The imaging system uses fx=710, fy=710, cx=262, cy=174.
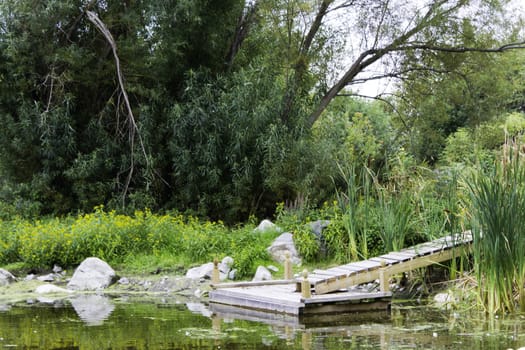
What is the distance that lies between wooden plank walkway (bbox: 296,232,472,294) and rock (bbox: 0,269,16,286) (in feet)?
17.0

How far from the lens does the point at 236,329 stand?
7.96 metres

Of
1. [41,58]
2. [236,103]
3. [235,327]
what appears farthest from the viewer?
[41,58]

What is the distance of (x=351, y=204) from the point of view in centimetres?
1123

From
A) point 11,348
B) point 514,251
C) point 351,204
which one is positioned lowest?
point 11,348

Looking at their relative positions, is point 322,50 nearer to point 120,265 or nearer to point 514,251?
point 120,265

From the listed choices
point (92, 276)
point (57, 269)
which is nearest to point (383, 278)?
point (92, 276)

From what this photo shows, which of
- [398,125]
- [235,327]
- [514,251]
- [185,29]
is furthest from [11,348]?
[398,125]

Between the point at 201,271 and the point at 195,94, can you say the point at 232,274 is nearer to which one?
the point at 201,271

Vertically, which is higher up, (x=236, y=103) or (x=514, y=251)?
(x=236, y=103)

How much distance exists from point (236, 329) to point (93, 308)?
104 inches

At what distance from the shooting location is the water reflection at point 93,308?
868 cm

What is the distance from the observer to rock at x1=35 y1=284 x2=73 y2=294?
11.2 m

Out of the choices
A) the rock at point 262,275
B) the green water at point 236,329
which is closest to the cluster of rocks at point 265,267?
the rock at point 262,275

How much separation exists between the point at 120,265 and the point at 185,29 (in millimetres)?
6235
